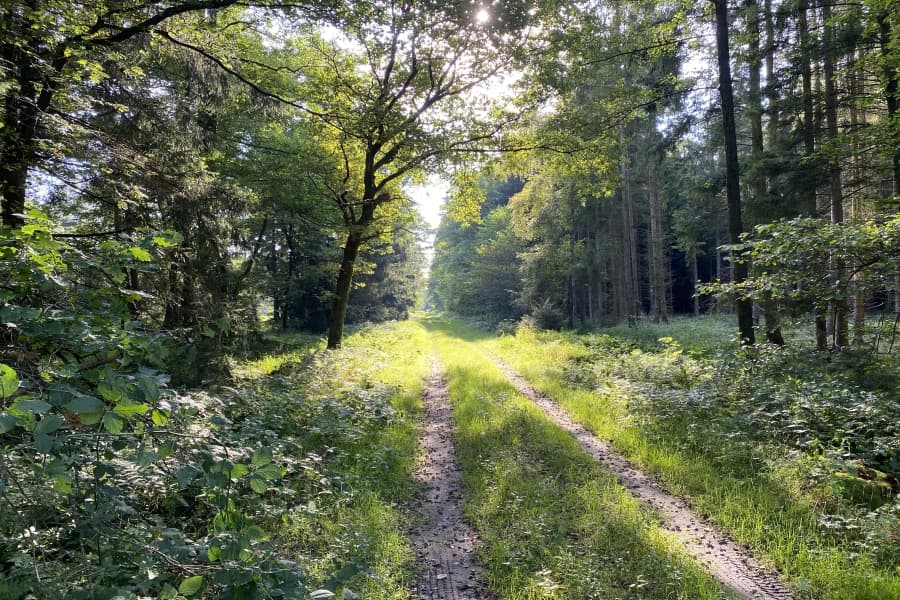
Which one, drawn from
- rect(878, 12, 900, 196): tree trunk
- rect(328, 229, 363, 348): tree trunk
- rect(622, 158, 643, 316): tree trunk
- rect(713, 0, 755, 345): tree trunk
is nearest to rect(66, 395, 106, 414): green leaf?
rect(713, 0, 755, 345): tree trunk

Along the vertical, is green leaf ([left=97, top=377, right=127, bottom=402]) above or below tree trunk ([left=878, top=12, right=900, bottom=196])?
below

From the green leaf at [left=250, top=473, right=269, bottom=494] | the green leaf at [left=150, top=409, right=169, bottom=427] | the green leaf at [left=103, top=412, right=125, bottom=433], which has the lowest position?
the green leaf at [left=250, top=473, right=269, bottom=494]

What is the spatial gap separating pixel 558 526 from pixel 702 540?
55.7 inches

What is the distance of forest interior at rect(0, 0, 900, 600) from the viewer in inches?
91.7

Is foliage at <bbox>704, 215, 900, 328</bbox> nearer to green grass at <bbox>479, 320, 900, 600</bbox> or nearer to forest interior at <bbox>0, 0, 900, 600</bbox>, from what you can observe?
forest interior at <bbox>0, 0, 900, 600</bbox>

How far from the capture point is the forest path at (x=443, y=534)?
3916 millimetres

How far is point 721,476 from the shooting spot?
5.53m

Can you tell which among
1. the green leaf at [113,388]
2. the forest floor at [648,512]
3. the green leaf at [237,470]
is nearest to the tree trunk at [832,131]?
the forest floor at [648,512]

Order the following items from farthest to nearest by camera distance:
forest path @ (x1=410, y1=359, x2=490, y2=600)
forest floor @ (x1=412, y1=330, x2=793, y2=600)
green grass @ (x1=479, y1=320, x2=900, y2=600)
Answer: forest path @ (x1=410, y1=359, x2=490, y2=600), forest floor @ (x1=412, y1=330, x2=793, y2=600), green grass @ (x1=479, y1=320, x2=900, y2=600)

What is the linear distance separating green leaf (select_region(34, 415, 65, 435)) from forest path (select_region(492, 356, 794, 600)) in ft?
15.4

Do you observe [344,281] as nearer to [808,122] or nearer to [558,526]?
[558,526]

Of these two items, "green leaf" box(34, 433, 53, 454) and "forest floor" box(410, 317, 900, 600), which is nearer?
"green leaf" box(34, 433, 53, 454)

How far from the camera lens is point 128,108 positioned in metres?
7.64

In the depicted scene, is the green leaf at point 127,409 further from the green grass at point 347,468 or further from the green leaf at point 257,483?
the green grass at point 347,468
